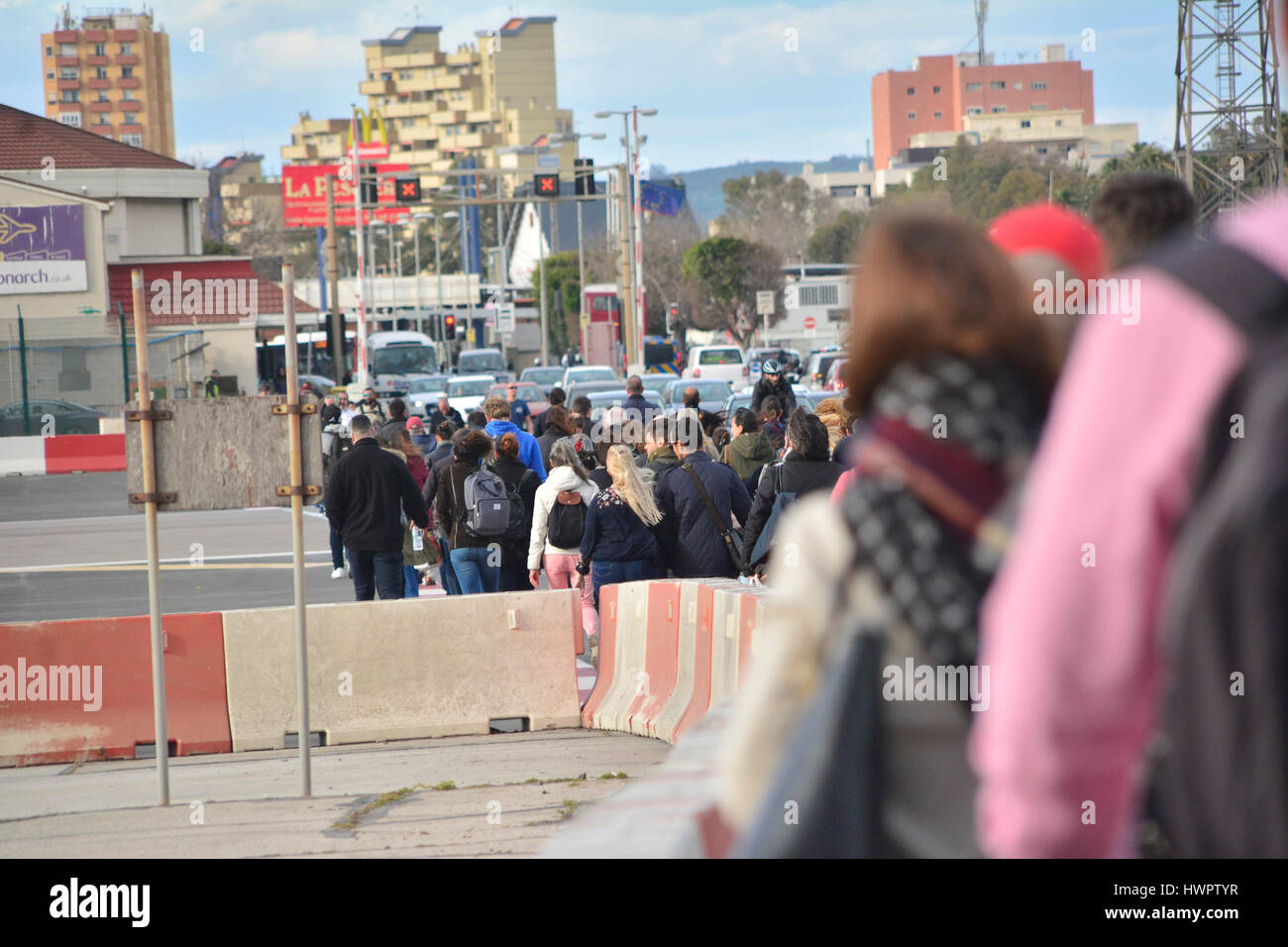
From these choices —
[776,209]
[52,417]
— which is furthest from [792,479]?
[776,209]

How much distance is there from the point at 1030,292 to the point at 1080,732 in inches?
33.2

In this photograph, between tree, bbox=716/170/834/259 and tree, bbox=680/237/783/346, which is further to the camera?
tree, bbox=716/170/834/259

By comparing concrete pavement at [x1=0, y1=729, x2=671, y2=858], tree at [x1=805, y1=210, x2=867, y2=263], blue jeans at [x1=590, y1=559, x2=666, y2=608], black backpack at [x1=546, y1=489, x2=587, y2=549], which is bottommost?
concrete pavement at [x1=0, y1=729, x2=671, y2=858]

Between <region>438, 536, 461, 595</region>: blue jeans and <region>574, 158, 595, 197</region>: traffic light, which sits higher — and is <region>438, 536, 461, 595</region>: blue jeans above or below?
below

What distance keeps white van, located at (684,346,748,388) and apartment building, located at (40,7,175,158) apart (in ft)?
363

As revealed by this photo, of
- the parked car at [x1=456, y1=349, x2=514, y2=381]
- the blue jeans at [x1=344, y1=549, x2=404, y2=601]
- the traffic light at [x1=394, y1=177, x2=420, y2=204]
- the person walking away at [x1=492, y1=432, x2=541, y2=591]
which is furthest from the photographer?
the parked car at [x1=456, y1=349, x2=514, y2=381]

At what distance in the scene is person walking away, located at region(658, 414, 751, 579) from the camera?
10391 mm

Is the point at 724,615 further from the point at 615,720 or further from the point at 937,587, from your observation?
the point at 937,587

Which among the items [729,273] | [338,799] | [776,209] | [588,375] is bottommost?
[338,799]

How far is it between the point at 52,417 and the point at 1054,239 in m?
32.7

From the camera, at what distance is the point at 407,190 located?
42.3 m

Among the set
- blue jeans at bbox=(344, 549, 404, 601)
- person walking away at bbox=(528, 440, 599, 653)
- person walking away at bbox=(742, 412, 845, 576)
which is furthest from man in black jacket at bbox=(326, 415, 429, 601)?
person walking away at bbox=(742, 412, 845, 576)

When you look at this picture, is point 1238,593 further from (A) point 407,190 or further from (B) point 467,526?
(A) point 407,190

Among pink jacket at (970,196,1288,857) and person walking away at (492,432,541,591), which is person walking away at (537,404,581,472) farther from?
pink jacket at (970,196,1288,857)
